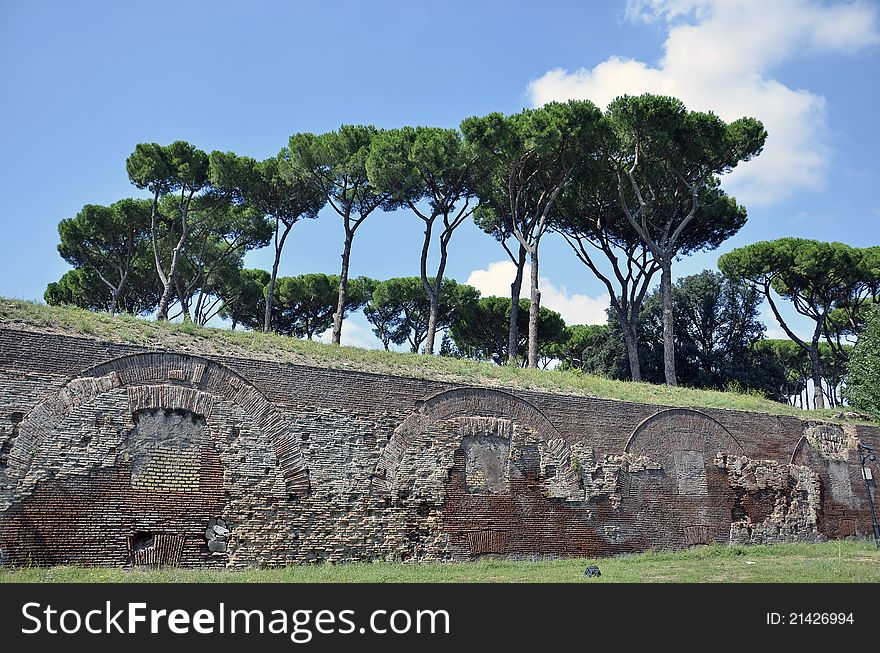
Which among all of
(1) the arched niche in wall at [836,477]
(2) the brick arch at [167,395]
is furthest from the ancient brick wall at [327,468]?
(1) the arched niche in wall at [836,477]

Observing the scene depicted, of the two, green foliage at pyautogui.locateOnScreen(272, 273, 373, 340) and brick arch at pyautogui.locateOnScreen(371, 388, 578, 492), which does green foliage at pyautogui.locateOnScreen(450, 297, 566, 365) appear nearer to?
green foliage at pyautogui.locateOnScreen(272, 273, 373, 340)

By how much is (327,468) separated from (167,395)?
8.15ft

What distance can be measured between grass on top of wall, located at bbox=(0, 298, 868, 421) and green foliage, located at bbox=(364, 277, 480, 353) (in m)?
15.6

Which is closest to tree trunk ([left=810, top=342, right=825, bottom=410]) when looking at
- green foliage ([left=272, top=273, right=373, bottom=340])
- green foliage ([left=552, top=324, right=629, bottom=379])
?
green foliage ([left=552, top=324, right=629, bottom=379])

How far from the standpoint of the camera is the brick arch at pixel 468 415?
11.1 metres

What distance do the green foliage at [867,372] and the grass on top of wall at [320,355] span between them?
122 inches

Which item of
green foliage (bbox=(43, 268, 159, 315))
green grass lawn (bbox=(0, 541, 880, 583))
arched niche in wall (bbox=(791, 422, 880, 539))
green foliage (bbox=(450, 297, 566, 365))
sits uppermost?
green foliage (bbox=(43, 268, 159, 315))

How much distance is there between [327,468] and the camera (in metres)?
10.6

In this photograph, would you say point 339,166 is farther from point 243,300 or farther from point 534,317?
point 243,300

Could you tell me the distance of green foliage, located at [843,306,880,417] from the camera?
18.7 m

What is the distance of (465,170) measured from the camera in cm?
2069

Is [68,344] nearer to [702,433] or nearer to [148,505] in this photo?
[148,505]

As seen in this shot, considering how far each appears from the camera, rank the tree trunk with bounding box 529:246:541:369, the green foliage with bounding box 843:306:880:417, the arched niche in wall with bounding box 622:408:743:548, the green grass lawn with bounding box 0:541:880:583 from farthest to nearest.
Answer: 1. the tree trunk with bounding box 529:246:541:369
2. the green foliage with bounding box 843:306:880:417
3. the arched niche in wall with bounding box 622:408:743:548
4. the green grass lawn with bounding box 0:541:880:583
